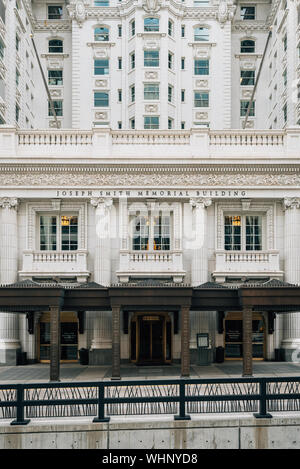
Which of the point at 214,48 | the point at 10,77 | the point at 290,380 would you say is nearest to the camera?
the point at 290,380

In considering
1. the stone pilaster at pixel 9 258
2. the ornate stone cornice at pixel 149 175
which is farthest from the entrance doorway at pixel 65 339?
the ornate stone cornice at pixel 149 175

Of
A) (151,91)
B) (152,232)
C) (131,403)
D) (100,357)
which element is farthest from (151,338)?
(151,91)

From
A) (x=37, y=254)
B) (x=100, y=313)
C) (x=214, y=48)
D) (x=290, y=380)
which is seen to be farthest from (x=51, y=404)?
(x=214, y=48)

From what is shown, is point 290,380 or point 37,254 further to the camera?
point 37,254

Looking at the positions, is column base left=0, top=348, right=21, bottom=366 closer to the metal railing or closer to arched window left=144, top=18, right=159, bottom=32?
the metal railing

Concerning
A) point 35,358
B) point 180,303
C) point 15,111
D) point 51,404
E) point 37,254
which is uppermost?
point 15,111

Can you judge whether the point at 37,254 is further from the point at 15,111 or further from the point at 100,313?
the point at 15,111

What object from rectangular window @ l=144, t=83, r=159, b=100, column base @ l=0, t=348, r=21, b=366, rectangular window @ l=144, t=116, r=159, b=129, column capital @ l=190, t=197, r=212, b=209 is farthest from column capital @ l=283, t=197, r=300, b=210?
rectangular window @ l=144, t=83, r=159, b=100

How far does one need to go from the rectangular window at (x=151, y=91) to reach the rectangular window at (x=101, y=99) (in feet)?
13.6

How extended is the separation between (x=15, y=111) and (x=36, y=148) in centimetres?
1877

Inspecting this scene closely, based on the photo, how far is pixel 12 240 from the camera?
21.5 metres

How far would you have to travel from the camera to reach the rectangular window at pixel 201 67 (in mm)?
41438

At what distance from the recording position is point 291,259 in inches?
846

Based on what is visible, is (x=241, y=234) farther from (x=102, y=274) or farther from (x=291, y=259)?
(x=102, y=274)
